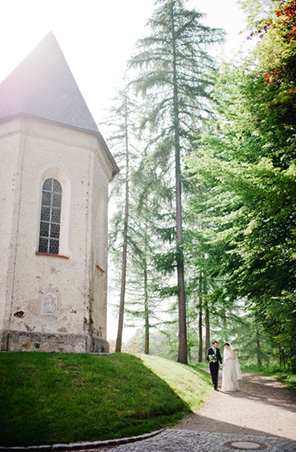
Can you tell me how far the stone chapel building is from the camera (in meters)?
11.5

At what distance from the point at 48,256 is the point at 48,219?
151cm

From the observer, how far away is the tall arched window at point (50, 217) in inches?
506

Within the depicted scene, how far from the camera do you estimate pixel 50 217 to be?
1313 cm

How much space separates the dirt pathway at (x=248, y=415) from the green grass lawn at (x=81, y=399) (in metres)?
0.50

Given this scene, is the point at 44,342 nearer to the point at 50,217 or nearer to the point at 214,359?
the point at 50,217

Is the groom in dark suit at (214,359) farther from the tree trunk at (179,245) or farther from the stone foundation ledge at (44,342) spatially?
the stone foundation ledge at (44,342)

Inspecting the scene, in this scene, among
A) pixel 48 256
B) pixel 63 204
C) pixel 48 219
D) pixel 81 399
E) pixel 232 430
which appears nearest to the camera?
pixel 232 430

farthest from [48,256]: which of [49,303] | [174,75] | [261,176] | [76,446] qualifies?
[174,75]

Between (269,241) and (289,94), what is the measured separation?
4.13 metres

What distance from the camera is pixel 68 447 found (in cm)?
607

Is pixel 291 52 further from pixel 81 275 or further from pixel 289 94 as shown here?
pixel 81 275

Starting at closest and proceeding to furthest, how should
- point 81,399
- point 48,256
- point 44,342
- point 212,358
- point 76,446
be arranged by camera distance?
point 76,446 → point 81,399 → point 44,342 → point 48,256 → point 212,358

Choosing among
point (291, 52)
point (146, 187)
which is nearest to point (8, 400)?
point (291, 52)

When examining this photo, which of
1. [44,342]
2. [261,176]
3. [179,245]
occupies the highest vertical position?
[261,176]
